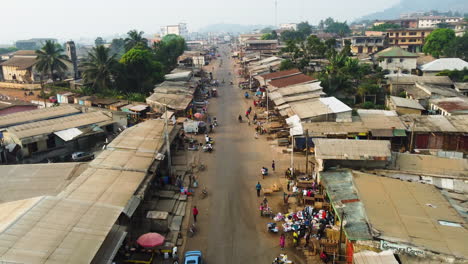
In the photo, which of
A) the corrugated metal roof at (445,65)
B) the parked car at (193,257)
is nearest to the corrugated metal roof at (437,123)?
the parked car at (193,257)

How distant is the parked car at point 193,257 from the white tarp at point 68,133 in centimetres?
1567

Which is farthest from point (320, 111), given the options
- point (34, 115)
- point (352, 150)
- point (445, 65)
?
point (445, 65)

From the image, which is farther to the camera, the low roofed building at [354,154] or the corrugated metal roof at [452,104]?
the corrugated metal roof at [452,104]

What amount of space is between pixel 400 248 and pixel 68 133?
2367 cm

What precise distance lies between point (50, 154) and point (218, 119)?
61.6 ft

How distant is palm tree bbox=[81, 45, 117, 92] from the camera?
4541 cm

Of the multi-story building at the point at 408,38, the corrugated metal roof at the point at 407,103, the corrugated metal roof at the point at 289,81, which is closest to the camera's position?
the corrugated metal roof at the point at 407,103

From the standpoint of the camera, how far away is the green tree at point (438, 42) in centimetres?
7256

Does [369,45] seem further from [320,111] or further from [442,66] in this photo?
[320,111]

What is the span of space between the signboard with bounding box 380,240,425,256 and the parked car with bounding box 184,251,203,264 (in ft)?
24.4

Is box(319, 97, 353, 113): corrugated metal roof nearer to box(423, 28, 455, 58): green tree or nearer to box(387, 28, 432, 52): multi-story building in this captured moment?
box(423, 28, 455, 58): green tree

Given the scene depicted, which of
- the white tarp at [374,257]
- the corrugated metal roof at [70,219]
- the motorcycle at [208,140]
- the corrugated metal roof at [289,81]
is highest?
the corrugated metal roof at [289,81]

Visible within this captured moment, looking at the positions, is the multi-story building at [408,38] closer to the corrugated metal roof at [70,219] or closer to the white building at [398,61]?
the white building at [398,61]

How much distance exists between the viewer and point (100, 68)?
45.3m
